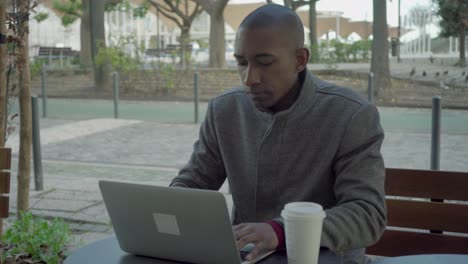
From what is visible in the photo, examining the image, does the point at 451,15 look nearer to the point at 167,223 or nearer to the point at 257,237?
the point at 257,237

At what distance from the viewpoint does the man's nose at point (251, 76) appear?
198 cm

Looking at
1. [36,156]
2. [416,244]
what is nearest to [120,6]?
[36,156]

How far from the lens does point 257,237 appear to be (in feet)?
5.56

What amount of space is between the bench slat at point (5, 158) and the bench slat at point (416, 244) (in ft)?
4.96

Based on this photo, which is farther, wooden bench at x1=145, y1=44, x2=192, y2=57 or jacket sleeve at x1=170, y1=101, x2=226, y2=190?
wooden bench at x1=145, y1=44, x2=192, y2=57

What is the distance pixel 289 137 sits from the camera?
2.06 meters

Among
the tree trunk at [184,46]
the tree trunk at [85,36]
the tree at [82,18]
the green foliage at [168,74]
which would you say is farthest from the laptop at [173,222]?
the green foliage at [168,74]

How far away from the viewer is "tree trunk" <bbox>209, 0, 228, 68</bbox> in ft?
21.7

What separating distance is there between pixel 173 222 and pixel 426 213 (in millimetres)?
1406

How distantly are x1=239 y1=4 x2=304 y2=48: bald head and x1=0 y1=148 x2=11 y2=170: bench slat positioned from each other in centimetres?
139

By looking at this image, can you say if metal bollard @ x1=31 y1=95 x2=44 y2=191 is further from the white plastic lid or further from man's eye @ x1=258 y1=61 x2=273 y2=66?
the white plastic lid

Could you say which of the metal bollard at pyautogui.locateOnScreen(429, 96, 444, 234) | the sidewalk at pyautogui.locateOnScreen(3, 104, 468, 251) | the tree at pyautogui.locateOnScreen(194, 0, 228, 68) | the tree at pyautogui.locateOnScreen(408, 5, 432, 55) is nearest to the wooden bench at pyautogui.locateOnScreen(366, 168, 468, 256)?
the tree at pyautogui.locateOnScreen(408, 5, 432, 55)

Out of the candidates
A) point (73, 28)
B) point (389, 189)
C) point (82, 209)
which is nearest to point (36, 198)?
point (82, 209)

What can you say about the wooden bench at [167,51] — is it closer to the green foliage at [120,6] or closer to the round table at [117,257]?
the green foliage at [120,6]
